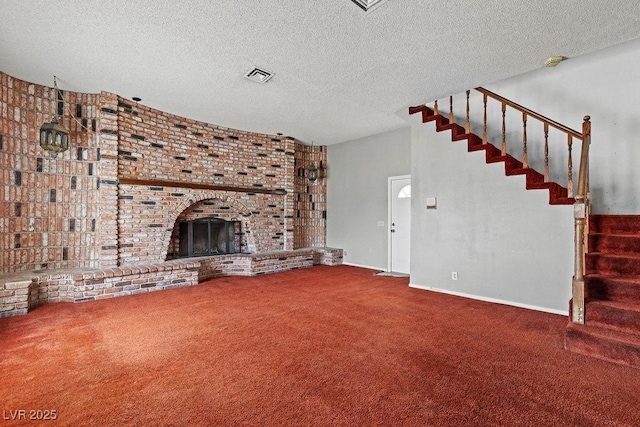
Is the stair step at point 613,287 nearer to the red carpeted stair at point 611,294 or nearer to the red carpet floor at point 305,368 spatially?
the red carpeted stair at point 611,294

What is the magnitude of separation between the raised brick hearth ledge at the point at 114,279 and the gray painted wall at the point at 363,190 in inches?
71.0

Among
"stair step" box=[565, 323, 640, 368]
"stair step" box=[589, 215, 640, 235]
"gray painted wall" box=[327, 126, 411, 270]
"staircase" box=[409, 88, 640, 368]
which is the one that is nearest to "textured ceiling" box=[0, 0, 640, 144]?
"staircase" box=[409, 88, 640, 368]

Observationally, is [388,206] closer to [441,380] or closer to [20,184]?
[441,380]

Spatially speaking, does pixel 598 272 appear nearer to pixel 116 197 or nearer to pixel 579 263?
pixel 579 263

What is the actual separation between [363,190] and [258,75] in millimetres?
3570

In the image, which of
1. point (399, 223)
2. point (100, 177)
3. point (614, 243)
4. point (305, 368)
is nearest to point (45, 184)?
point (100, 177)

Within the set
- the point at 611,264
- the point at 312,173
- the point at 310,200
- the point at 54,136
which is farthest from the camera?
the point at 310,200

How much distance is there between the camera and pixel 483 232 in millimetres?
4102

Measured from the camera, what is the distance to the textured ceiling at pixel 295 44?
2.56 m

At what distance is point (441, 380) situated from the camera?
6.78ft

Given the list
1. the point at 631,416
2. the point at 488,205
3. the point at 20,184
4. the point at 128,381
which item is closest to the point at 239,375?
the point at 128,381

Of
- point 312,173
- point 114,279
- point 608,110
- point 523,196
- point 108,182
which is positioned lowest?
point 114,279

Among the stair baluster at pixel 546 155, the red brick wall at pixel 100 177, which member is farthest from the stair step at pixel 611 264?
the red brick wall at pixel 100 177

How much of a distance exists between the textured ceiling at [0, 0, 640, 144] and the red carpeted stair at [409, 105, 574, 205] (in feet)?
0.97
